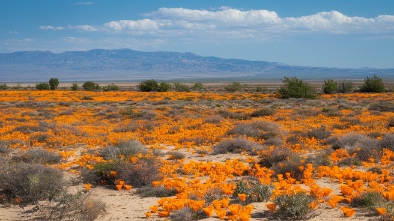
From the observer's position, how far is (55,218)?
7574 mm

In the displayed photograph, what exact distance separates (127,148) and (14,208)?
4843 millimetres

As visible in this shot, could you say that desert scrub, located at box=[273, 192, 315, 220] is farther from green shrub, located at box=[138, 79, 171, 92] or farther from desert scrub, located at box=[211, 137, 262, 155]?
green shrub, located at box=[138, 79, 171, 92]

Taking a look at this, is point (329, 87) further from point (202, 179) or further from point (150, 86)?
point (202, 179)

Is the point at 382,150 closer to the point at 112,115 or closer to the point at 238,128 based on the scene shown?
the point at 238,128

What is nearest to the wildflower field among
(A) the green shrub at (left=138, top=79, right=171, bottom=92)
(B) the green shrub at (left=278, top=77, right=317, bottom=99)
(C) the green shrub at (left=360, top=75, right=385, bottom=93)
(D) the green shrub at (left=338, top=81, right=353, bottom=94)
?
(B) the green shrub at (left=278, top=77, right=317, bottom=99)

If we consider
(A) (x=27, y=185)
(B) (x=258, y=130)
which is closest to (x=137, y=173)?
(A) (x=27, y=185)

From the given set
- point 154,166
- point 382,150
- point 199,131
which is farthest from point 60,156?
point 382,150

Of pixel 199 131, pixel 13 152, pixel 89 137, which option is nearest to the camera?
pixel 13 152

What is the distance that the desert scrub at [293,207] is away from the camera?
7.44 m

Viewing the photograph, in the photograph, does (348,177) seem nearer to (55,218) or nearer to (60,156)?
(55,218)

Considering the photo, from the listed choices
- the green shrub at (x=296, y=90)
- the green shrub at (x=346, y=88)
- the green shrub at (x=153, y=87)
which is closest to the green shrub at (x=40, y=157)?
the green shrub at (x=296, y=90)

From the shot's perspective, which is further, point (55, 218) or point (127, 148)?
point (127, 148)

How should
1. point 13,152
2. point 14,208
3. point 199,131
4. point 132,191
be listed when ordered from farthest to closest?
point 199,131, point 13,152, point 132,191, point 14,208

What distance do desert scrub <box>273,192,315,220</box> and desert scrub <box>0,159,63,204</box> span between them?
4.59 m
